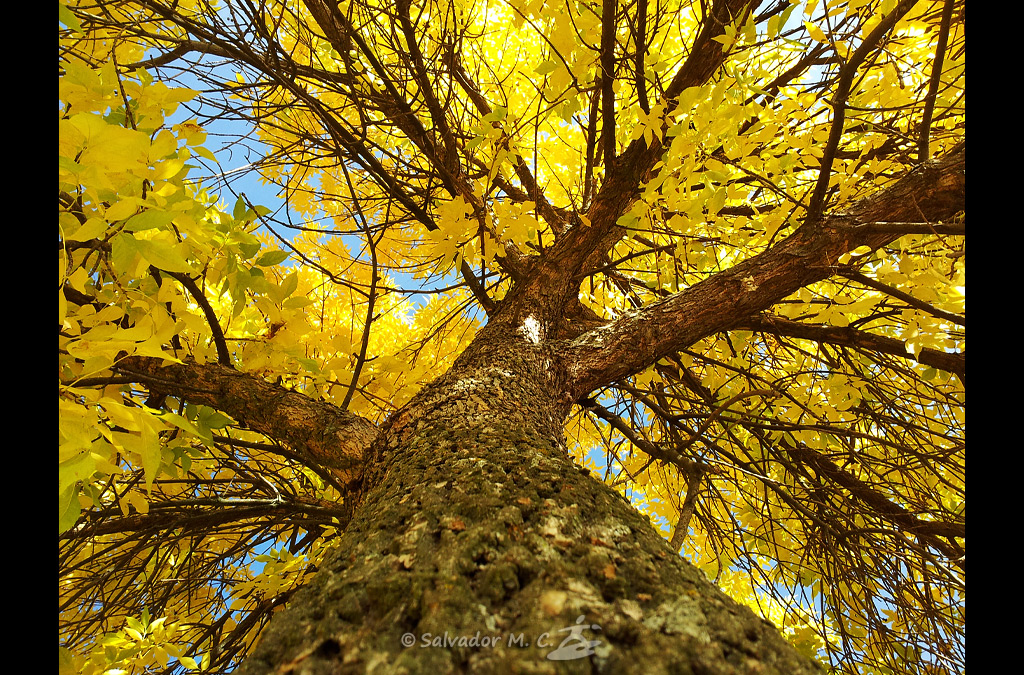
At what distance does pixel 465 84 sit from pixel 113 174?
7.02ft

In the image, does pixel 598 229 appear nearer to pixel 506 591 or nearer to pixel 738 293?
pixel 738 293

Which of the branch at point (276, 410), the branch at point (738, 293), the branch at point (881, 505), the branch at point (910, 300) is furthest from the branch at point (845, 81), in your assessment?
the branch at point (276, 410)

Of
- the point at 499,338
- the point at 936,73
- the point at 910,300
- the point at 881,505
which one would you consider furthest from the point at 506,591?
the point at 881,505

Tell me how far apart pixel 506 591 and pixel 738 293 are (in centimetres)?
184

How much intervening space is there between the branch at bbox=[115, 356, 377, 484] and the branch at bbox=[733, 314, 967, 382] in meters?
1.75

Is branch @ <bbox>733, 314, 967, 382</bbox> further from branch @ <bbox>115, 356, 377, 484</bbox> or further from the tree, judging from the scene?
branch @ <bbox>115, 356, 377, 484</bbox>

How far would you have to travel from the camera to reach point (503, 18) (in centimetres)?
362

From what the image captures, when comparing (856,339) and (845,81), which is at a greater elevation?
(845,81)

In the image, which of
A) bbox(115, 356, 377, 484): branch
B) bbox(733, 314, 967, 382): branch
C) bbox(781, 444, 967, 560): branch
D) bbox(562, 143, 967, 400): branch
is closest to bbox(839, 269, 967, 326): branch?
bbox(562, 143, 967, 400): branch

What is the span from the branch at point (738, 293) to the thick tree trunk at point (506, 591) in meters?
0.96

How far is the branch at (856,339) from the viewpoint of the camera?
2150 millimetres

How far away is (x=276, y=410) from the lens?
1807mm
